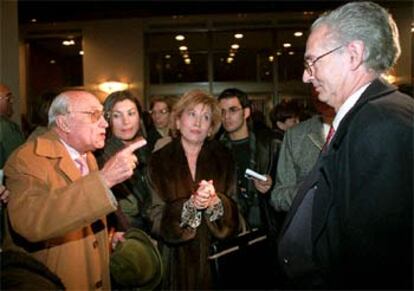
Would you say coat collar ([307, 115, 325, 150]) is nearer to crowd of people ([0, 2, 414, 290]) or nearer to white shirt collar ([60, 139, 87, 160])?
crowd of people ([0, 2, 414, 290])

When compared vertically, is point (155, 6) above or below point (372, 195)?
above

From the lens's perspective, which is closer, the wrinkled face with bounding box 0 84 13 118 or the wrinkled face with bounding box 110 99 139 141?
the wrinkled face with bounding box 110 99 139 141

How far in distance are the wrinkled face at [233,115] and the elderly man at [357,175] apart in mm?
1961

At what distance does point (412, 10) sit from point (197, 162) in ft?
33.2

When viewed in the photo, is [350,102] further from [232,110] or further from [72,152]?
[232,110]

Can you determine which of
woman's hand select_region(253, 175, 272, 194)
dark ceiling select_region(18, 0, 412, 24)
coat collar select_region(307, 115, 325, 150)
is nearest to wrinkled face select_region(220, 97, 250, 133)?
woman's hand select_region(253, 175, 272, 194)

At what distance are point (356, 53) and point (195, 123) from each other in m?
1.48

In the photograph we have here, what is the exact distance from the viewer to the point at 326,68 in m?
1.68

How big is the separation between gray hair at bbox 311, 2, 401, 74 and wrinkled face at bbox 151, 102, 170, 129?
150 inches

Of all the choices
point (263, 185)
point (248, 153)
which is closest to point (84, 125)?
point (263, 185)

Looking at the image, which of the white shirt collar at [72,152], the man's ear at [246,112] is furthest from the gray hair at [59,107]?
the man's ear at [246,112]

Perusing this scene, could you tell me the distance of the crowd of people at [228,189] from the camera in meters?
1.40

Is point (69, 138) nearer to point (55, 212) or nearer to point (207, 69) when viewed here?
point (55, 212)

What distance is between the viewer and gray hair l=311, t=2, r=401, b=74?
1602 mm
